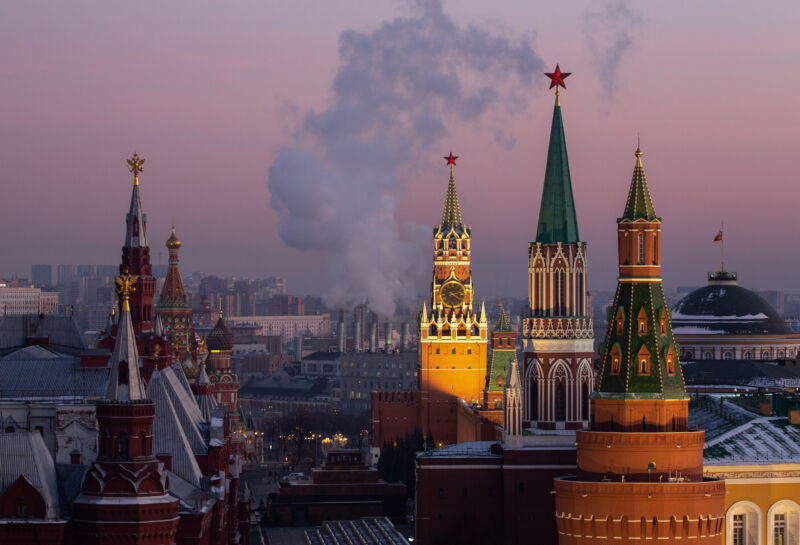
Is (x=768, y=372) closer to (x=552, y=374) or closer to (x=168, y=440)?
(x=552, y=374)

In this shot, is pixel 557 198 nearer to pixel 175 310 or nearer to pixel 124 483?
pixel 124 483

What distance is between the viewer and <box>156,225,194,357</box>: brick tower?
145288 mm

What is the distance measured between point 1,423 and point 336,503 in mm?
49436

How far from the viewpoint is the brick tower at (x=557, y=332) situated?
278 ft

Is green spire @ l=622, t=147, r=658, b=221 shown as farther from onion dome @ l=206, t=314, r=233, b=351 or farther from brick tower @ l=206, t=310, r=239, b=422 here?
onion dome @ l=206, t=314, r=233, b=351

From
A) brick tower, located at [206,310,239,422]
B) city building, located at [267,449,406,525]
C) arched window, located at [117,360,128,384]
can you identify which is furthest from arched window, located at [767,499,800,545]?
brick tower, located at [206,310,239,422]

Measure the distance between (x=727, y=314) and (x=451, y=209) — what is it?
2554 cm

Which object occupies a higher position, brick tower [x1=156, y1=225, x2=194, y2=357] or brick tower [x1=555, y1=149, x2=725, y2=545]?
brick tower [x1=156, y1=225, x2=194, y2=357]

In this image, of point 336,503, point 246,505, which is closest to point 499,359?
point 336,503

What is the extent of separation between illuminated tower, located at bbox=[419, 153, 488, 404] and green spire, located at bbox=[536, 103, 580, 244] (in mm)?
55790

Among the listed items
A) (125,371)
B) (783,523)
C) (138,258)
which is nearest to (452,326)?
(138,258)

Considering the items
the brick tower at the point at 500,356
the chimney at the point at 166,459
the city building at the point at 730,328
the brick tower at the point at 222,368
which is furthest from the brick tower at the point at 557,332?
the brick tower at the point at 222,368

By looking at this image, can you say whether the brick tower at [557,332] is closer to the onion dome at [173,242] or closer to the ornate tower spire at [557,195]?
→ the ornate tower spire at [557,195]

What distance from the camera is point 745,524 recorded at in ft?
237
